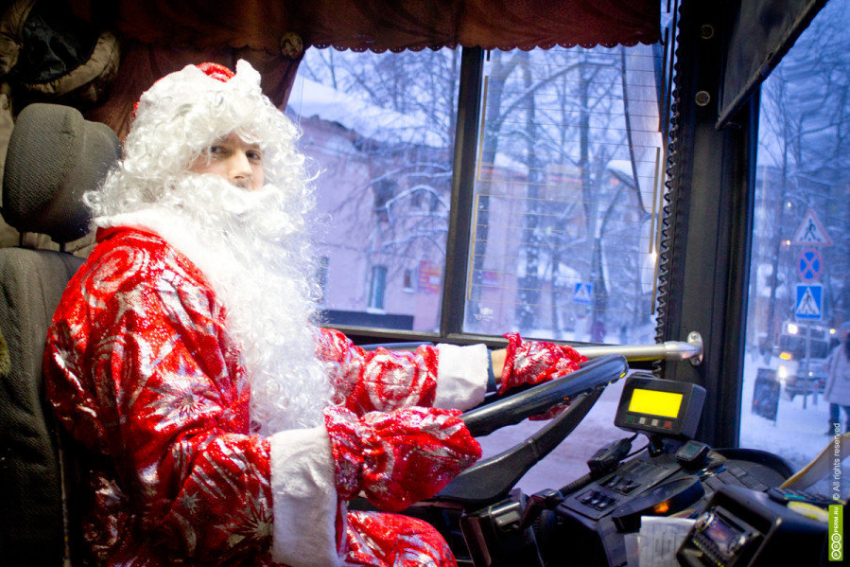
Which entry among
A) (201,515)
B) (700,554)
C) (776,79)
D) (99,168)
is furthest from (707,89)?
(201,515)

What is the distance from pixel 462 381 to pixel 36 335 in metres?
0.88

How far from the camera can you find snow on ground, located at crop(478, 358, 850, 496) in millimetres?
1597

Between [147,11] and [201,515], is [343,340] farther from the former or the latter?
[147,11]

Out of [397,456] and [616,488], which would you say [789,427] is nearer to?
[616,488]

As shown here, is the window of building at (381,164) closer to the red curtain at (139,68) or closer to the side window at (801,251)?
the red curtain at (139,68)

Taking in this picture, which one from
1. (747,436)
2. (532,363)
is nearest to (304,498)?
(532,363)

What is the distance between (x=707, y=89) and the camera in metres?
2.02

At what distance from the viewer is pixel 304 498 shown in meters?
0.84

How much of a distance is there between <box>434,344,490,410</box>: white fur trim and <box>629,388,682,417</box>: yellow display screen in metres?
0.40

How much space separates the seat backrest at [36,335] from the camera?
0.93 metres

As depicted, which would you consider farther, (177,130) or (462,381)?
(462,381)

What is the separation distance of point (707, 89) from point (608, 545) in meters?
1.59

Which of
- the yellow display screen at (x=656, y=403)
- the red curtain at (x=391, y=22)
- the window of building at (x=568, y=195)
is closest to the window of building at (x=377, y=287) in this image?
the window of building at (x=568, y=195)

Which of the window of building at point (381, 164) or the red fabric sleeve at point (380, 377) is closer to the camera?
the red fabric sleeve at point (380, 377)
